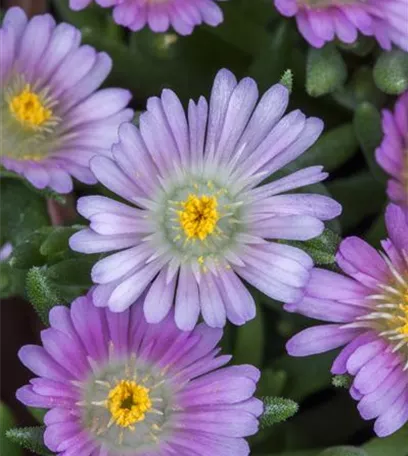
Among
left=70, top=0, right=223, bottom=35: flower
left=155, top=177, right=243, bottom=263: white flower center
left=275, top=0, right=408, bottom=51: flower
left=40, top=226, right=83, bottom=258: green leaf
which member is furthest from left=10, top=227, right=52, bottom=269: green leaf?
left=275, top=0, right=408, bottom=51: flower

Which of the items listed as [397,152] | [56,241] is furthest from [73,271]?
[397,152]

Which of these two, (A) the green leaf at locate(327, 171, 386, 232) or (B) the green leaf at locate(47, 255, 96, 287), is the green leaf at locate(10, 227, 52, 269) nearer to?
(B) the green leaf at locate(47, 255, 96, 287)

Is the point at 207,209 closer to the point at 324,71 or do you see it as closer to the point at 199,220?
the point at 199,220

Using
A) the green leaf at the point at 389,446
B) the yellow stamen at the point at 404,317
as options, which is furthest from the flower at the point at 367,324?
the green leaf at the point at 389,446

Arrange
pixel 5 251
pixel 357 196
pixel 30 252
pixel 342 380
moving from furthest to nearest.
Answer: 1. pixel 357 196
2. pixel 5 251
3. pixel 30 252
4. pixel 342 380

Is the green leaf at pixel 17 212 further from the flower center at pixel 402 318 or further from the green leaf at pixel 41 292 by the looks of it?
the flower center at pixel 402 318

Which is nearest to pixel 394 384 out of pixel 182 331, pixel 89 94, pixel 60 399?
pixel 182 331

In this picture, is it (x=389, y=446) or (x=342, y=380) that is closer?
(x=342, y=380)
